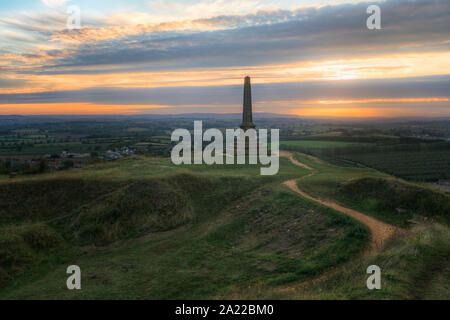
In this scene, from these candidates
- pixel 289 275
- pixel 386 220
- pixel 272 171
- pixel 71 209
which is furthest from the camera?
pixel 272 171

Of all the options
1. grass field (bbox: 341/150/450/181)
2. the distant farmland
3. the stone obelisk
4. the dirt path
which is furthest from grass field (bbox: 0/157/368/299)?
the distant farmland

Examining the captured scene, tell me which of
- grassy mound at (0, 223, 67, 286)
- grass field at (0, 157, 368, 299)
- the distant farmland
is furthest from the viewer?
the distant farmland

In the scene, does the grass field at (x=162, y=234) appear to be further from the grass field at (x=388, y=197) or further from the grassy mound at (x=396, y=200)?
the grassy mound at (x=396, y=200)

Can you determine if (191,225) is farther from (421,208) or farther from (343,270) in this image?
(421,208)

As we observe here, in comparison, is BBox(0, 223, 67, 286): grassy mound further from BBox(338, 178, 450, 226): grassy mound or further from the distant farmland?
the distant farmland

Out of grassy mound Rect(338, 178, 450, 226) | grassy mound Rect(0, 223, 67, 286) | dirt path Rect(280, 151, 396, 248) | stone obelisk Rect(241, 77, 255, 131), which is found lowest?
grassy mound Rect(0, 223, 67, 286)

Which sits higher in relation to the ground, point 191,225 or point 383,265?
point 383,265

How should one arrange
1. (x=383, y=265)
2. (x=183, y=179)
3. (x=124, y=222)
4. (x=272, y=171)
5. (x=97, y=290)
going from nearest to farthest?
(x=383, y=265) < (x=97, y=290) < (x=124, y=222) < (x=183, y=179) < (x=272, y=171)

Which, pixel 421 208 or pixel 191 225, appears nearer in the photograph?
pixel 421 208
